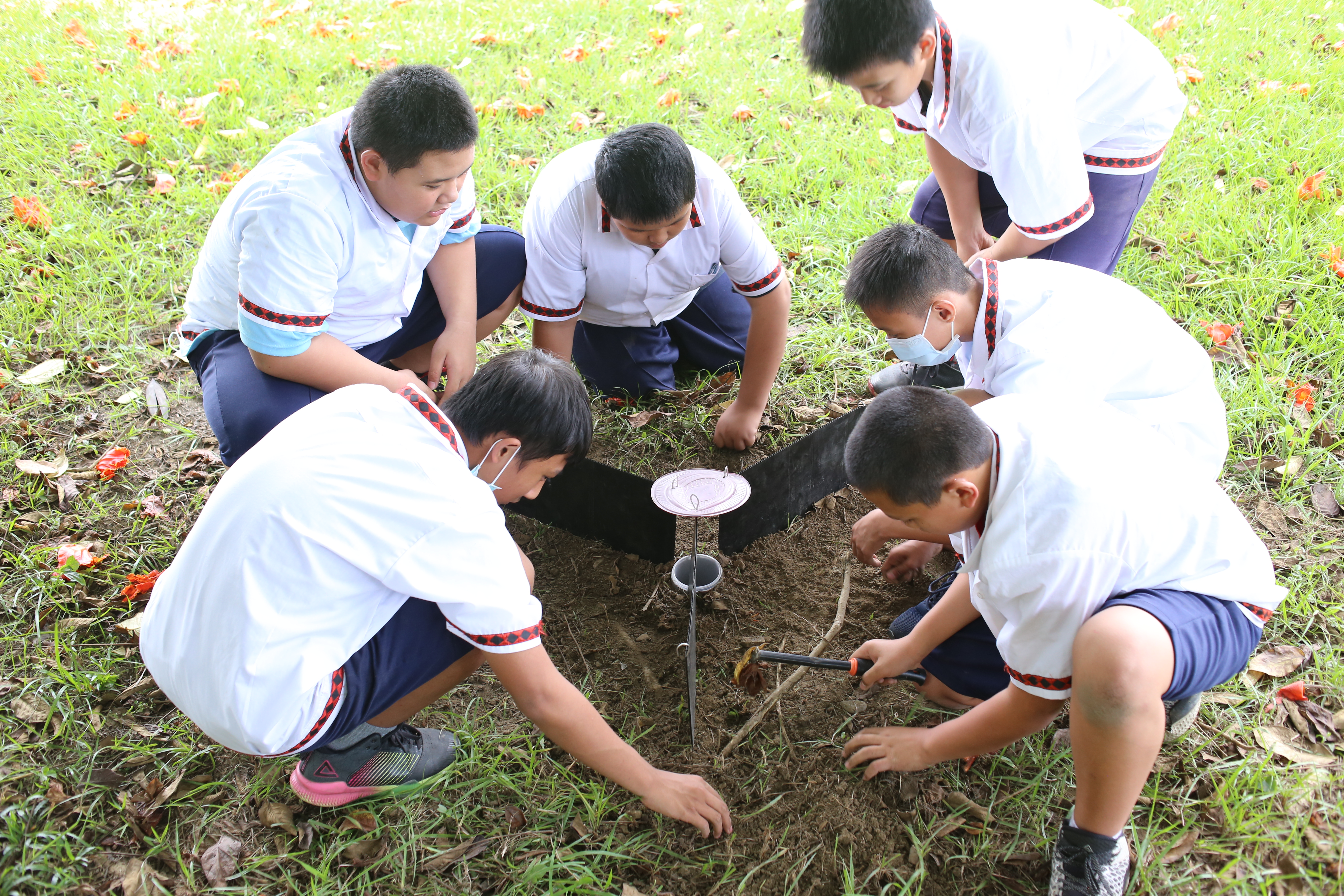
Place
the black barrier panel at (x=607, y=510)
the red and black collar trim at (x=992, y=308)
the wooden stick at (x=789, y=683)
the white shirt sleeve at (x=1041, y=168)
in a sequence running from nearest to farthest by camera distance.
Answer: the wooden stick at (x=789, y=683)
the red and black collar trim at (x=992, y=308)
the white shirt sleeve at (x=1041, y=168)
the black barrier panel at (x=607, y=510)

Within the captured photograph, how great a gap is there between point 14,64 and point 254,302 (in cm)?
452

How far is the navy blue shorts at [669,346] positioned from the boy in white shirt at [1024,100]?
2.66 feet

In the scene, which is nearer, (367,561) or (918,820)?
(367,561)

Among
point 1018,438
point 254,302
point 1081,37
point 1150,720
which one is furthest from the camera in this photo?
point 1081,37

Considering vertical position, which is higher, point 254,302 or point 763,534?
point 254,302

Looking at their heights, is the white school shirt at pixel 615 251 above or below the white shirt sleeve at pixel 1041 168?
below

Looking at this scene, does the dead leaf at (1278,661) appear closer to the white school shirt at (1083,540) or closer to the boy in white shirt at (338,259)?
the white school shirt at (1083,540)

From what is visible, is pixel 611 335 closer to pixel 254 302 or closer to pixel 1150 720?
pixel 254 302

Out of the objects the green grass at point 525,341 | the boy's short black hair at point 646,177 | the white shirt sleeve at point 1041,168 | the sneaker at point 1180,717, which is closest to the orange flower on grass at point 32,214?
the green grass at point 525,341

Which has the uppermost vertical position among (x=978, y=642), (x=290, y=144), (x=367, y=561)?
(x=290, y=144)

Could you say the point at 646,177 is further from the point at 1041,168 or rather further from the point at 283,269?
the point at 1041,168

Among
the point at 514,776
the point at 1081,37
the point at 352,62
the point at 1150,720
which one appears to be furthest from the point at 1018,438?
the point at 352,62

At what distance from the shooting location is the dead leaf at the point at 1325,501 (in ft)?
9.09

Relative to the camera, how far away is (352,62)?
5430 millimetres
